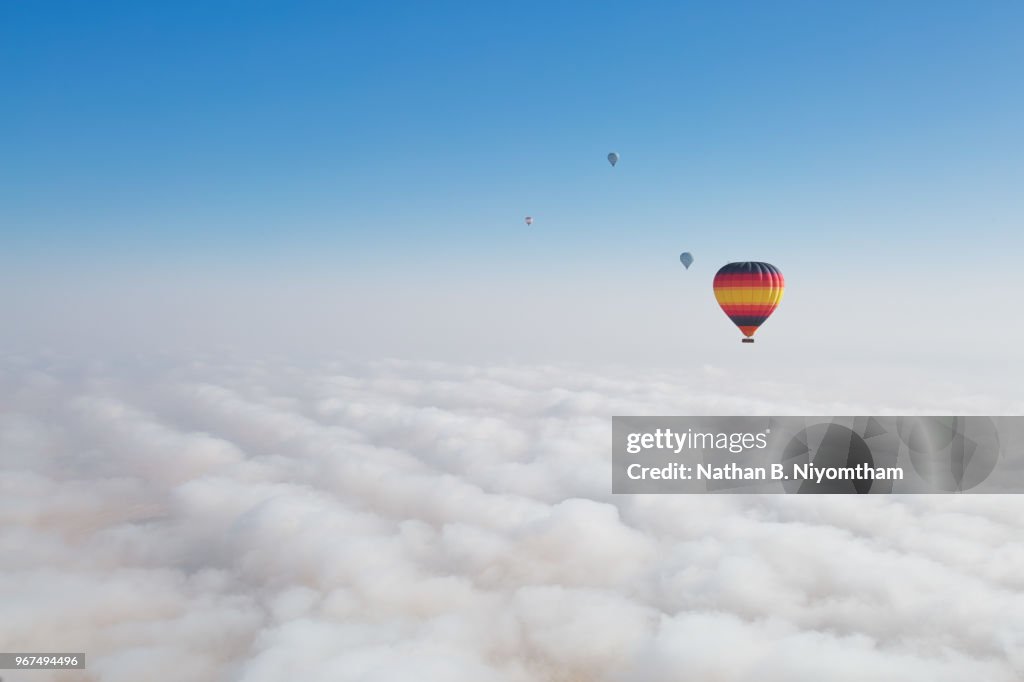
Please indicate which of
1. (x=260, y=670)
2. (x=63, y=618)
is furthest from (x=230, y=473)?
(x=260, y=670)

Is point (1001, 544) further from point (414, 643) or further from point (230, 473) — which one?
point (230, 473)

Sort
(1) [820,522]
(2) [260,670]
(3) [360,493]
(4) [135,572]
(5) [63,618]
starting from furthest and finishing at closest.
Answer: (3) [360,493] < (1) [820,522] < (4) [135,572] < (5) [63,618] < (2) [260,670]

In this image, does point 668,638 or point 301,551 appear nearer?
point 668,638

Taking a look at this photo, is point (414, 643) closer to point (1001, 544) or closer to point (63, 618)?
point (63, 618)

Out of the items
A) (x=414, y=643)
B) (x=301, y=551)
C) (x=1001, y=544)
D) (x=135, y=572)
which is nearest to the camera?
(x=414, y=643)

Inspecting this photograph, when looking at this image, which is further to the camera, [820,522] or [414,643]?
[820,522]

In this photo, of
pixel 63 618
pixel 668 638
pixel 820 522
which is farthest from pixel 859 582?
pixel 63 618
